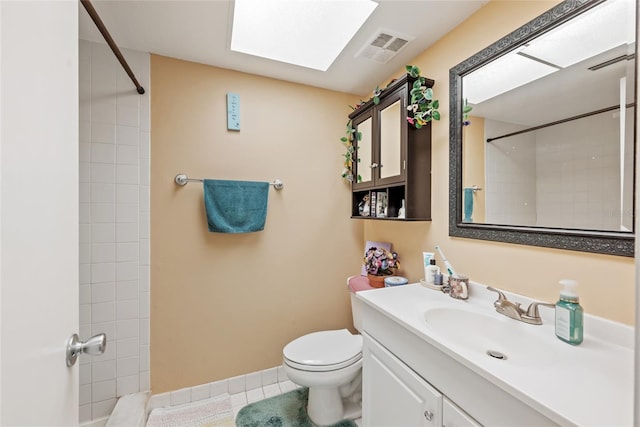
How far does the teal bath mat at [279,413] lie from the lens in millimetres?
1493

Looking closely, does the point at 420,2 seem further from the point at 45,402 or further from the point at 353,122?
the point at 45,402

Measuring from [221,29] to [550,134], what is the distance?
1550 millimetres

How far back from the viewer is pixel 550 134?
0.99 m

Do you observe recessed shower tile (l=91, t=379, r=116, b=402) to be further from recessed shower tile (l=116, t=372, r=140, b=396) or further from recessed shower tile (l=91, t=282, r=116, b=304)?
recessed shower tile (l=91, t=282, r=116, b=304)

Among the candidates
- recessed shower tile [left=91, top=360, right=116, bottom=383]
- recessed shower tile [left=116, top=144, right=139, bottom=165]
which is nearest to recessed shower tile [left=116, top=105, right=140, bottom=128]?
recessed shower tile [left=116, top=144, right=139, bottom=165]

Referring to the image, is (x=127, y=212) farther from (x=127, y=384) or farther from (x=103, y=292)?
(x=127, y=384)

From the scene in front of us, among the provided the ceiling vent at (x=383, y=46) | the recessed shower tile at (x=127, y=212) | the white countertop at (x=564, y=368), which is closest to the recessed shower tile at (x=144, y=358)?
the recessed shower tile at (x=127, y=212)

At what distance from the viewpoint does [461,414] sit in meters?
0.76

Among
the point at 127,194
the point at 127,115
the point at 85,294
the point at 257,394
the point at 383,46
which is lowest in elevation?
the point at 257,394

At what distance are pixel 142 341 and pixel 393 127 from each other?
193 cm

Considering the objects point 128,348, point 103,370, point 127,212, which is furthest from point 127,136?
point 103,370

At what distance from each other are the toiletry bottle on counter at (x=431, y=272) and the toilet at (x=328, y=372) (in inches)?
15.8

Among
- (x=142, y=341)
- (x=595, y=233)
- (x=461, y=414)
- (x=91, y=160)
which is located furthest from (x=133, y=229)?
(x=595, y=233)

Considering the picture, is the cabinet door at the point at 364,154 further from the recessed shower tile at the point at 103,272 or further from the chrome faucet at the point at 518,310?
the recessed shower tile at the point at 103,272
